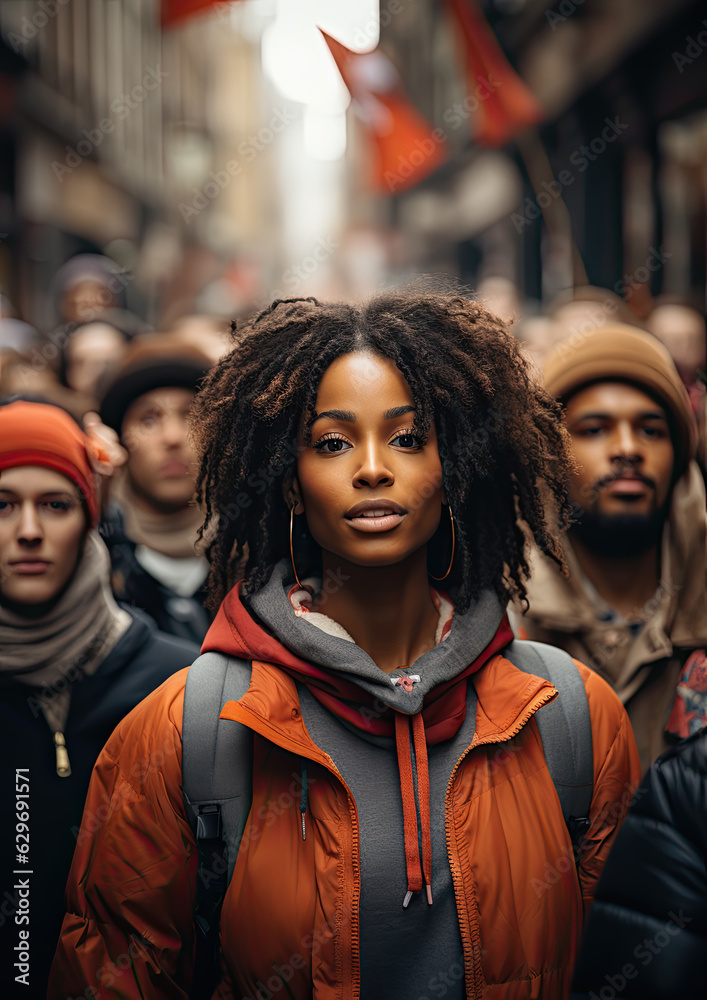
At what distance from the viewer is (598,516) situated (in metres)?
2.96

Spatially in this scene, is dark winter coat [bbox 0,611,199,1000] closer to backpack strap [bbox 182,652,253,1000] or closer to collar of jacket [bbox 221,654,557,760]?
backpack strap [bbox 182,652,253,1000]

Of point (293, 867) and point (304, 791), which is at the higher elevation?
point (304, 791)

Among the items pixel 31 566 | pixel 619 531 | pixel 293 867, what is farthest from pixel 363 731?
pixel 619 531

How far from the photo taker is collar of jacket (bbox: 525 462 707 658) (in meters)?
2.91

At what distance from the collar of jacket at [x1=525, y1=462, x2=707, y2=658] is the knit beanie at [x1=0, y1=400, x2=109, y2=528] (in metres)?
1.46

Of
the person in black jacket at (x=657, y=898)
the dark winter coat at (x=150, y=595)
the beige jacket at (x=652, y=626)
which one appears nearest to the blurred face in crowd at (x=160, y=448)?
the dark winter coat at (x=150, y=595)

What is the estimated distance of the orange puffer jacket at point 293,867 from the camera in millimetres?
1815

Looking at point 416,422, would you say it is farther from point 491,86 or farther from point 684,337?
point 491,86

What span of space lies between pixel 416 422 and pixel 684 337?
3521 mm

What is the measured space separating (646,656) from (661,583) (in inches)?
10.6

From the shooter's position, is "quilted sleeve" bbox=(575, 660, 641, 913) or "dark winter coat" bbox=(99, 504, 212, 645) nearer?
"quilted sleeve" bbox=(575, 660, 641, 913)

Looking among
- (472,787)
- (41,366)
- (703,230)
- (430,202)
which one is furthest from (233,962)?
(430,202)

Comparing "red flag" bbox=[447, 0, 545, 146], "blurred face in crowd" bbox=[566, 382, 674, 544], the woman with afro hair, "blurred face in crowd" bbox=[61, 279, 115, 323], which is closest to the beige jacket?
"blurred face in crowd" bbox=[566, 382, 674, 544]

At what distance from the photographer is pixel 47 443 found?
8.07 feet
